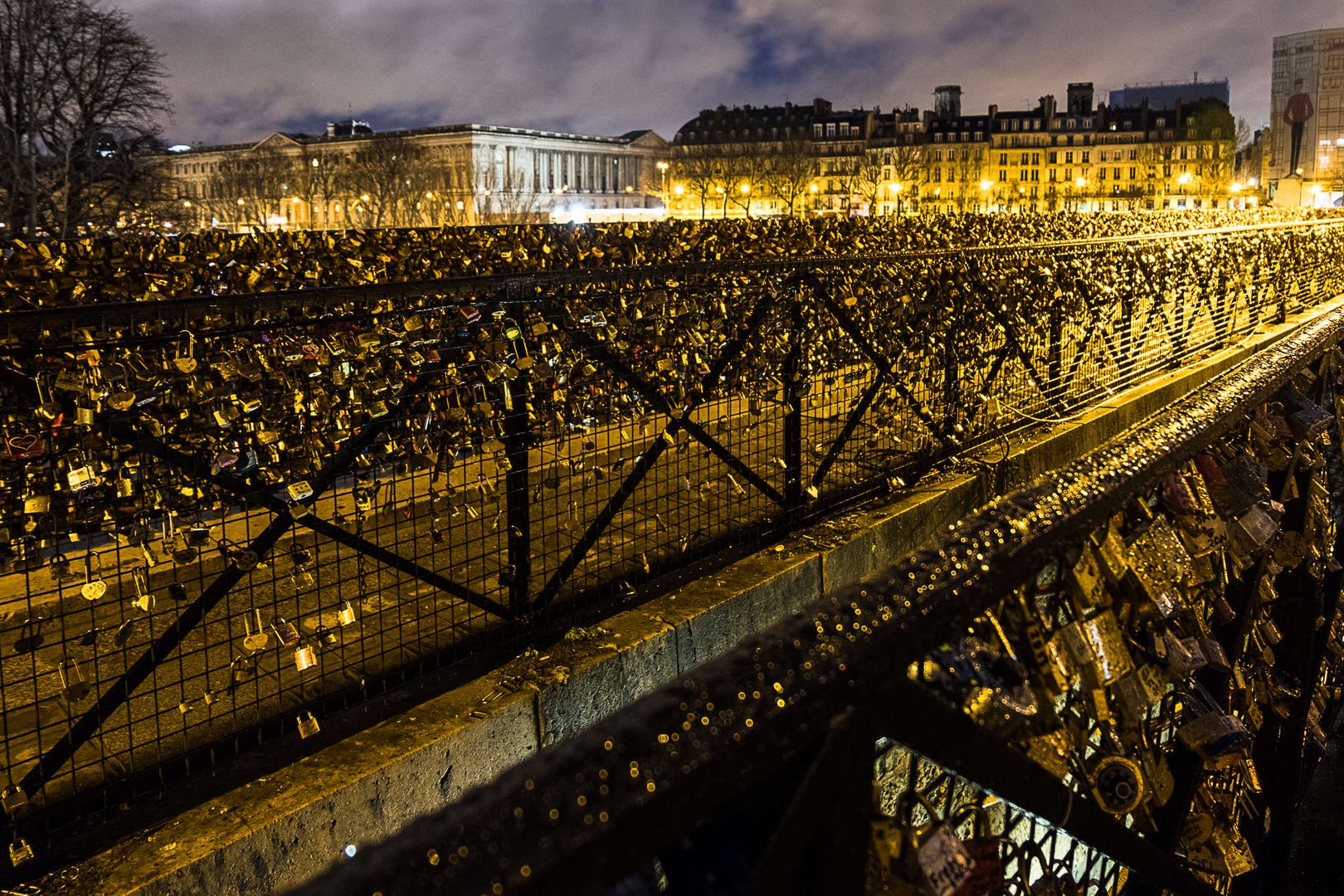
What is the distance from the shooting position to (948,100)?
127 meters

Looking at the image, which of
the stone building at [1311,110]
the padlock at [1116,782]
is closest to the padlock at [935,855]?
the padlock at [1116,782]

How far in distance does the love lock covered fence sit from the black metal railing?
1958mm

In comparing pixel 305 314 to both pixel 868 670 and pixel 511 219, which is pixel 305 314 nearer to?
pixel 868 670

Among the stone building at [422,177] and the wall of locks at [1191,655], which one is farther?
the stone building at [422,177]

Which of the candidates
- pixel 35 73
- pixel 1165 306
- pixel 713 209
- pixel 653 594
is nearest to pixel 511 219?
pixel 713 209

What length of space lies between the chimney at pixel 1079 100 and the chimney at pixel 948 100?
38.3 ft

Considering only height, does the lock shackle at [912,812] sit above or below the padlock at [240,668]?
above

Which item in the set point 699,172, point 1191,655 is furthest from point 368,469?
point 699,172

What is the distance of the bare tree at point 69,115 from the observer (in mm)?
26125

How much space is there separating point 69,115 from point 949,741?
3189cm

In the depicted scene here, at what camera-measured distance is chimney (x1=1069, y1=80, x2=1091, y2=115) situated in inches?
4838

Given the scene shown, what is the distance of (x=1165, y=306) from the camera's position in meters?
11.6

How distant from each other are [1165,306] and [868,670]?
38.0ft

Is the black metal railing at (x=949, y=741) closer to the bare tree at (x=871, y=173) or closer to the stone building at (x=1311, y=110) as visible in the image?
the stone building at (x=1311, y=110)
